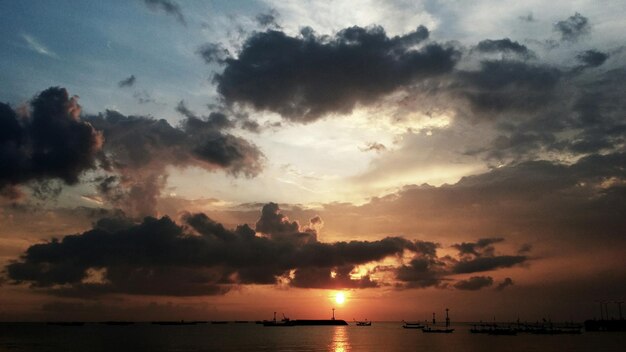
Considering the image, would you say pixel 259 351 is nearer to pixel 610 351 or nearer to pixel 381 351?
pixel 381 351

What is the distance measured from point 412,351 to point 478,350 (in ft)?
78.8

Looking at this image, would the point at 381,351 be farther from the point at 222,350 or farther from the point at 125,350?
the point at 125,350

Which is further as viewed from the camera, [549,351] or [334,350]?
[334,350]

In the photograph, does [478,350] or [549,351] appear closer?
[549,351]

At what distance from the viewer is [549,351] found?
552ft

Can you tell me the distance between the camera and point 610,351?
541 ft

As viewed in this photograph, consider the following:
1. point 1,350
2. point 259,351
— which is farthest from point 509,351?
point 1,350

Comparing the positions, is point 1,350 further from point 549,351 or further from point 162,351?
point 549,351

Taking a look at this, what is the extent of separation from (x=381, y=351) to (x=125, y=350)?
89.8 m

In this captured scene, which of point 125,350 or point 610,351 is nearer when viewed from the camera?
point 610,351

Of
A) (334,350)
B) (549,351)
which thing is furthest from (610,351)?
(334,350)

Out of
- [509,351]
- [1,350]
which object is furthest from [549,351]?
[1,350]

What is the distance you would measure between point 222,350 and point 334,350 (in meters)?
39.3

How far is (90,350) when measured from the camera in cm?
18188
